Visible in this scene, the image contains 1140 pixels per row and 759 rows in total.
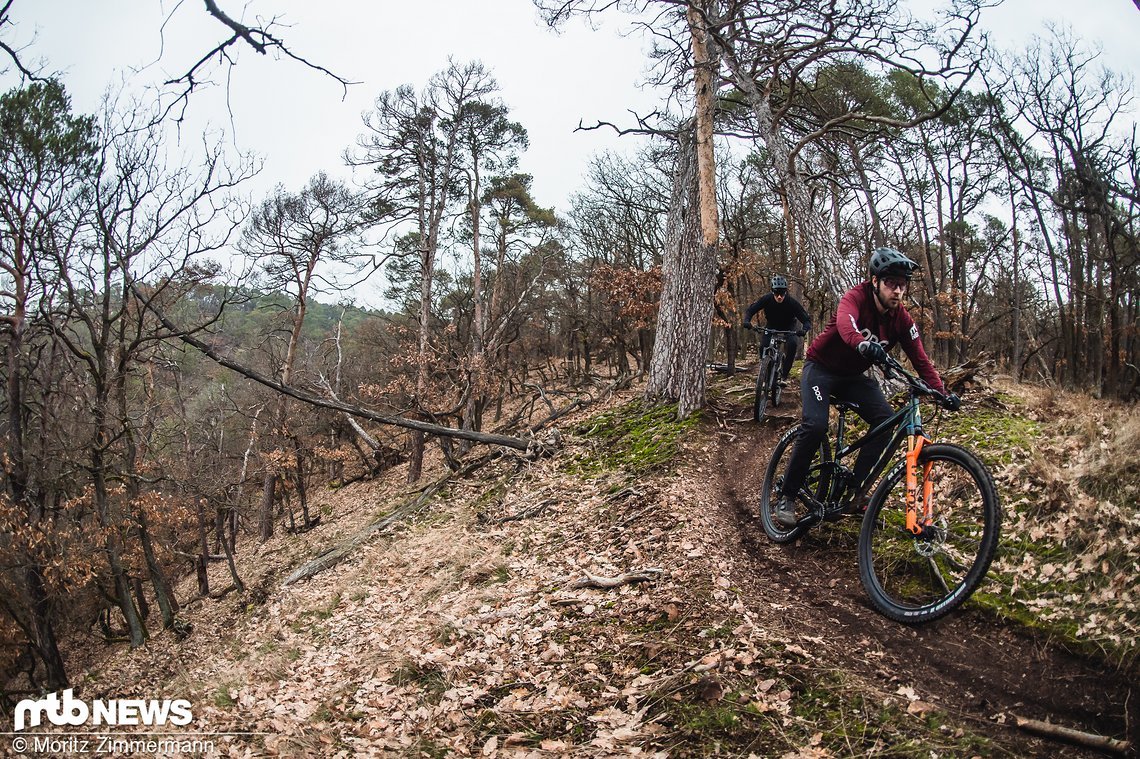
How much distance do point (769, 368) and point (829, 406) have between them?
13.7 feet

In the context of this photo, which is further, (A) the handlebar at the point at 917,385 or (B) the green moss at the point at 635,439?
(B) the green moss at the point at 635,439

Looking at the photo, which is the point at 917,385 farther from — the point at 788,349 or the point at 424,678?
the point at 788,349

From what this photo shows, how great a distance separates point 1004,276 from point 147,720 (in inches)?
1353

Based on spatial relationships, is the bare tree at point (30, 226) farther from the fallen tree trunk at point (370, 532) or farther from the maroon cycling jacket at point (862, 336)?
the maroon cycling jacket at point (862, 336)

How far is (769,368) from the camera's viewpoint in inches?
344

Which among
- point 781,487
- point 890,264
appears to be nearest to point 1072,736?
point 781,487

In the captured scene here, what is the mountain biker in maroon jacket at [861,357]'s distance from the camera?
417cm

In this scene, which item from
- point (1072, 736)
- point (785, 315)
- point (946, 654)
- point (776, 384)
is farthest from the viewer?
point (776, 384)

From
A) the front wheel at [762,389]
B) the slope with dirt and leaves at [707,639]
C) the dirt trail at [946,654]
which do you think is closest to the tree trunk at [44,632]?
the slope with dirt and leaves at [707,639]

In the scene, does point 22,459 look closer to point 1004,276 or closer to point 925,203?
point 925,203

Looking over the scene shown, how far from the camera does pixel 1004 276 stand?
28203mm
